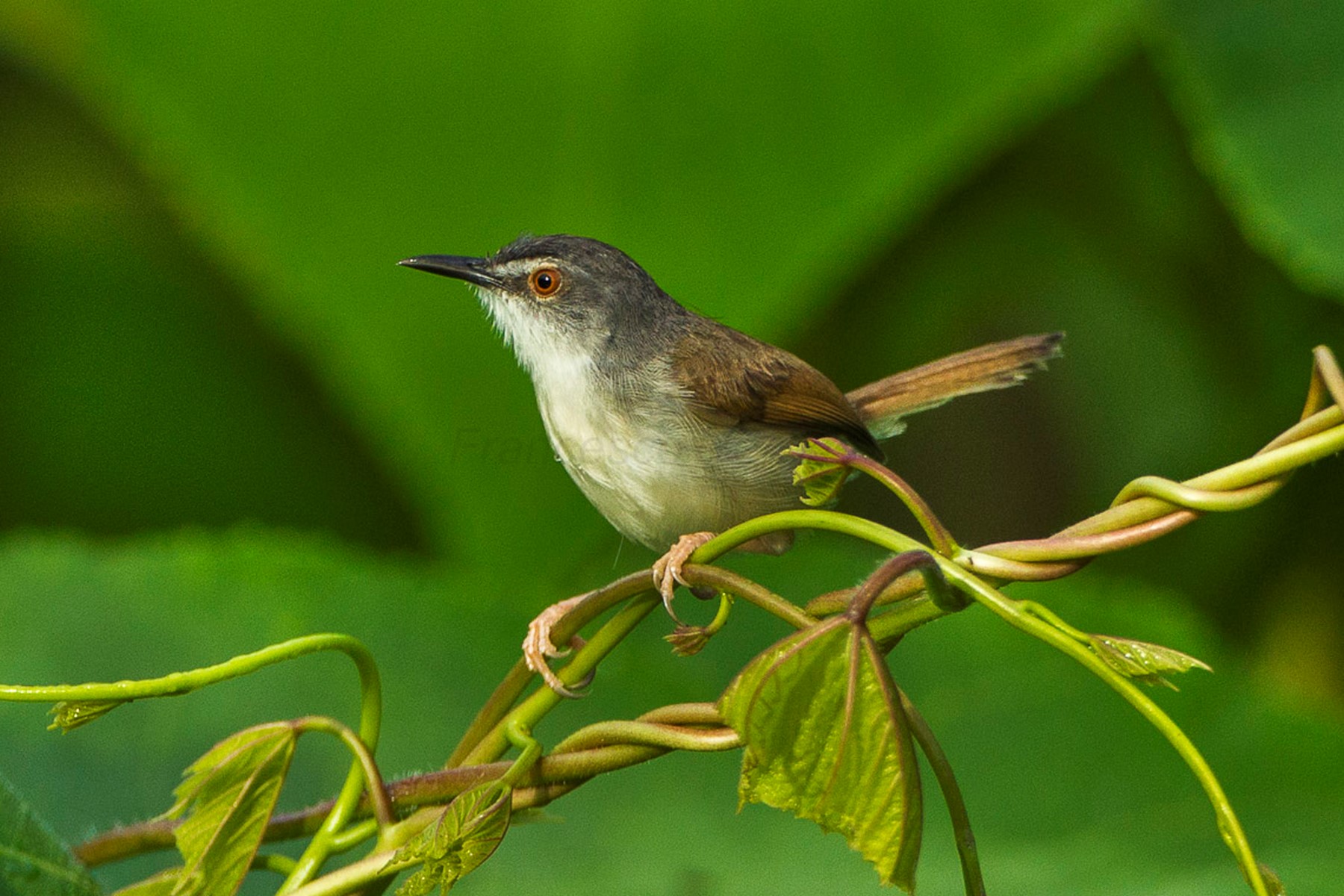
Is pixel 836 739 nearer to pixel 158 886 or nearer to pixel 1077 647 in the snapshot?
pixel 1077 647

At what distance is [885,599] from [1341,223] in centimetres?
166

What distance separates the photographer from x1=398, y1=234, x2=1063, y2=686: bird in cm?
206

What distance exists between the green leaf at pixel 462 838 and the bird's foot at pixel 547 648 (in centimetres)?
14

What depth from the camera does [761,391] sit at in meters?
2.16

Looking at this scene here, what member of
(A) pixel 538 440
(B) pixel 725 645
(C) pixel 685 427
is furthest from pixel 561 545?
(C) pixel 685 427

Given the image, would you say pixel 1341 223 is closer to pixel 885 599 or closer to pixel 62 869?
pixel 885 599

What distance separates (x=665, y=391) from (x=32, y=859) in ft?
3.68

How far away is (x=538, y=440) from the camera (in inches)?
114

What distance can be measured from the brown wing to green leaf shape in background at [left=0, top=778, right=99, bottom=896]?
1.09m

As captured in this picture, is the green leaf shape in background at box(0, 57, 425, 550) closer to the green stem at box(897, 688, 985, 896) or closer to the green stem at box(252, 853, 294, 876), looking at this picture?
the green stem at box(252, 853, 294, 876)

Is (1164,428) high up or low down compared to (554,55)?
down

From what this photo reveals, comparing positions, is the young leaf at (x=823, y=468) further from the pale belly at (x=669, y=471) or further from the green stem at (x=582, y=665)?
the pale belly at (x=669, y=471)

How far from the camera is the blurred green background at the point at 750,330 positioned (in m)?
2.52

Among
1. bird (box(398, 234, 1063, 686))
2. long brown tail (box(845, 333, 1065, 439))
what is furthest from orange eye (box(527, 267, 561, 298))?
long brown tail (box(845, 333, 1065, 439))
